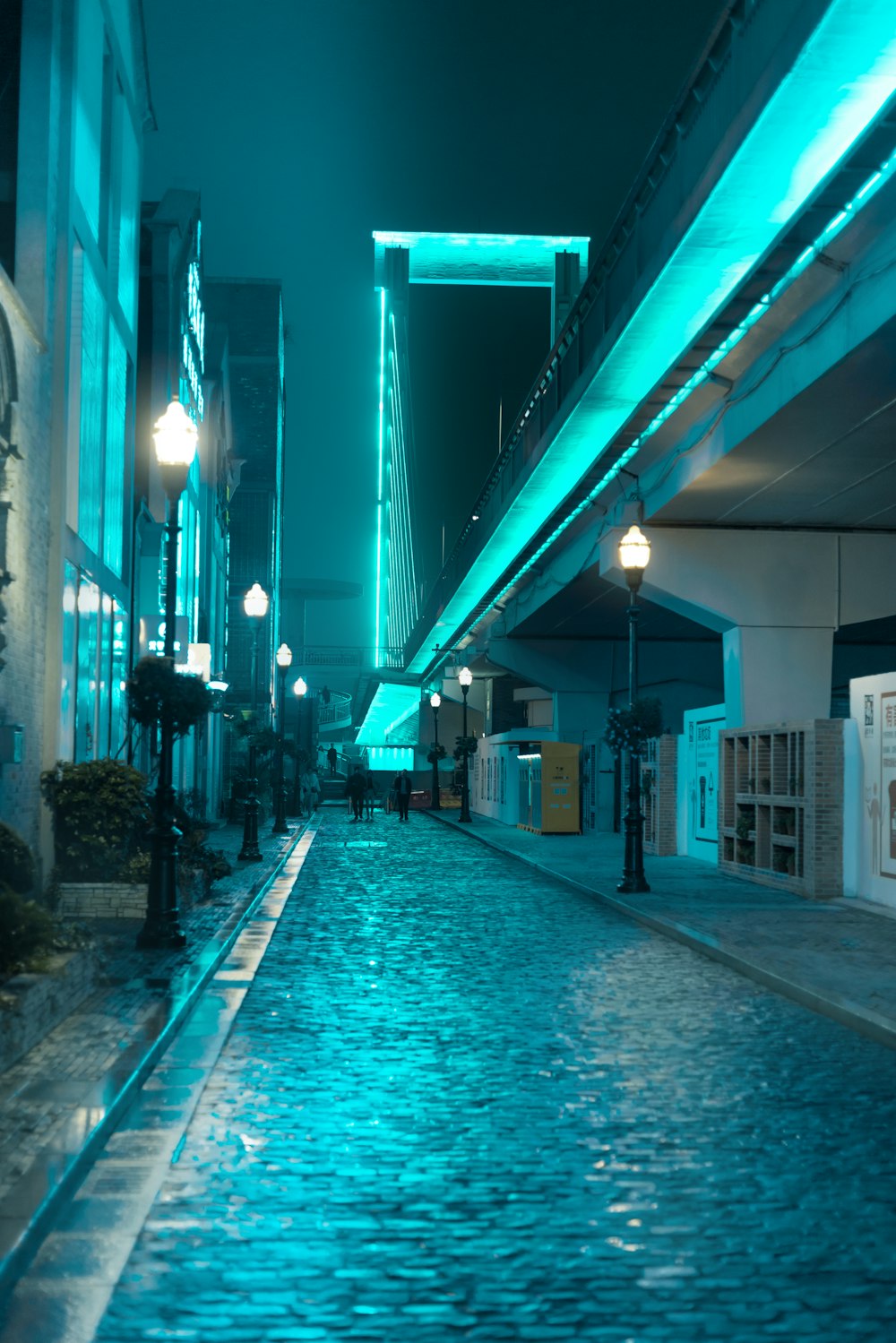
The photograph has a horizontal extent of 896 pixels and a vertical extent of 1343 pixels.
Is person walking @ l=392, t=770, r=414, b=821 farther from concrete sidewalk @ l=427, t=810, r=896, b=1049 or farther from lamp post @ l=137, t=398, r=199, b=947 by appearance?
lamp post @ l=137, t=398, r=199, b=947

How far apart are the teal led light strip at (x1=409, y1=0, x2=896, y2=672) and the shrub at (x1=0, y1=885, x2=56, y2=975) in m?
7.24

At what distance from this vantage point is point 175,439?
13867 millimetres

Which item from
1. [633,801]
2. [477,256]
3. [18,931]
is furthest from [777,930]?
[477,256]

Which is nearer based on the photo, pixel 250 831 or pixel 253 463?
pixel 250 831

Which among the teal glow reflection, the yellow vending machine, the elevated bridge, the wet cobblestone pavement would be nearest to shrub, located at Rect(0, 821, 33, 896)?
the wet cobblestone pavement

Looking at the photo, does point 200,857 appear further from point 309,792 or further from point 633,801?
point 309,792

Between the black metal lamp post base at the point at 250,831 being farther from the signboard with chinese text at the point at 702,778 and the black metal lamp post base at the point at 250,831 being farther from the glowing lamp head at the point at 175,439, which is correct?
the glowing lamp head at the point at 175,439

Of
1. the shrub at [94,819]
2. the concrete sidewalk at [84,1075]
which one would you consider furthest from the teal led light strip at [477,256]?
the concrete sidewalk at [84,1075]

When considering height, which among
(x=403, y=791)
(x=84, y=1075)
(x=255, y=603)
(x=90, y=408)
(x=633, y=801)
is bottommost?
(x=84, y=1075)

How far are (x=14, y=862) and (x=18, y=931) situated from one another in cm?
248

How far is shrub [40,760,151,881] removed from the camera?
16.1 m

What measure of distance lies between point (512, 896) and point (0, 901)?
11785 millimetres

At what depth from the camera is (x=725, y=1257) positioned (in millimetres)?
4953

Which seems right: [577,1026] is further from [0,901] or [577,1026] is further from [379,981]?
[0,901]
